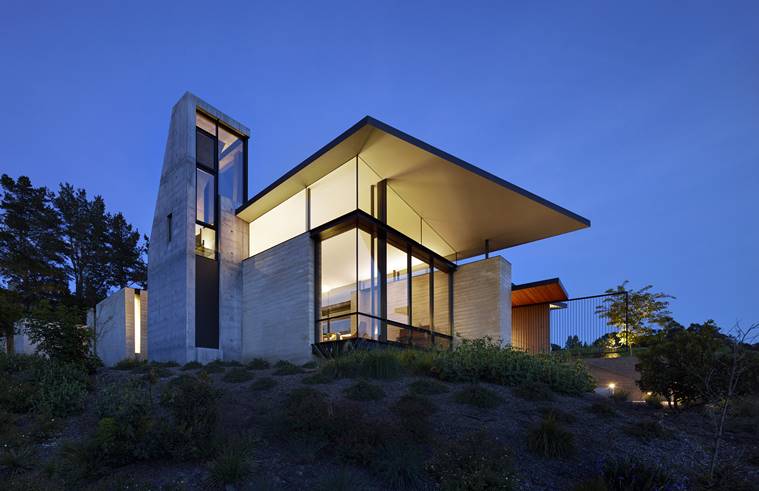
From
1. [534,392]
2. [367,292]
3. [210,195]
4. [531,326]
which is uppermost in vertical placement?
[210,195]

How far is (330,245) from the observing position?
1397cm

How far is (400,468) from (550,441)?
6.30ft

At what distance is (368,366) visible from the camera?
30.3ft

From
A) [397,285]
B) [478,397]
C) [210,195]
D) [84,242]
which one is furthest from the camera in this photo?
[84,242]

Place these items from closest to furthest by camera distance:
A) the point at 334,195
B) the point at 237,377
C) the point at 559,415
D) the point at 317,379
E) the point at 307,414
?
1. the point at 307,414
2. the point at 559,415
3. the point at 317,379
4. the point at 237,377
5. the point at 334,195

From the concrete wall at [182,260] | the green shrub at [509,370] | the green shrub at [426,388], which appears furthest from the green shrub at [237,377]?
the concrete wall at [182,260]

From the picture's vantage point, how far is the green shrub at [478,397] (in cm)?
767

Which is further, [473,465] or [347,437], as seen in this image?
[347,437]

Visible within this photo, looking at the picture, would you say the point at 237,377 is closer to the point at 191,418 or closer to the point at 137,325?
the point at 191,418

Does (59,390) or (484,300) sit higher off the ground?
(484,300)

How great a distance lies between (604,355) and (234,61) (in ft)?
359

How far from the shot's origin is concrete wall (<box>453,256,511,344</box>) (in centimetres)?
1620

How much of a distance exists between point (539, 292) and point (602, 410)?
10.2m

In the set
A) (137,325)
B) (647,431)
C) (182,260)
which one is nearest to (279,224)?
(182,260)
